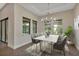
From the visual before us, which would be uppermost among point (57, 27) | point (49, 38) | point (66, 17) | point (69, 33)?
point (66, 17)

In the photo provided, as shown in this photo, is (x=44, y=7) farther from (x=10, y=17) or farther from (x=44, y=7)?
(x=10, y=17)

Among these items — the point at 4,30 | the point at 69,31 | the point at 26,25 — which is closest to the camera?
the point at 69,31

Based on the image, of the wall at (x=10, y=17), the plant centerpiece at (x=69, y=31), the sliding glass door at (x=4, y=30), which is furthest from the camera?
the sliding glass door at (x=4, y=30)

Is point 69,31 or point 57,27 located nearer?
point 69,31

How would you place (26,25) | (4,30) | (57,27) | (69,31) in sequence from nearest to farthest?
1. (69,31)
2. (57,27)
3. (26,25)
4. (4,30)

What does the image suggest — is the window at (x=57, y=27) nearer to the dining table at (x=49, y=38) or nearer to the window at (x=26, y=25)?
the dining table at (x=49, y=38)

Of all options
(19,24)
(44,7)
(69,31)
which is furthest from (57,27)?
(19,24)

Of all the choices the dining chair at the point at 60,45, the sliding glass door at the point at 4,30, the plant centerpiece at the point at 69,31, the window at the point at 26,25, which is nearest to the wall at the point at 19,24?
the window at the point at 26,25

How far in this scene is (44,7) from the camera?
235cm

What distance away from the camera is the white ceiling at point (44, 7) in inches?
89.5

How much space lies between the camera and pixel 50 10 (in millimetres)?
2355

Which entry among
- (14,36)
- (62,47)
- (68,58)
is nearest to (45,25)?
(62,47)

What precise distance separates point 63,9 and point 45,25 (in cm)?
67

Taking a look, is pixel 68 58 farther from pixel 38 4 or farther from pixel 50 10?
pixel 38 4
